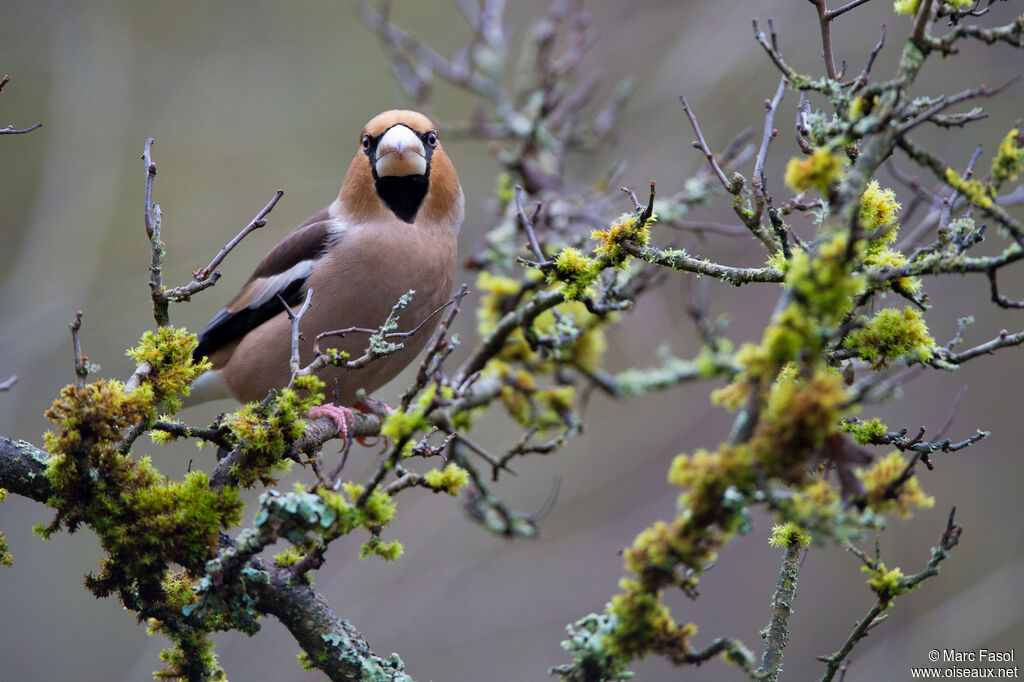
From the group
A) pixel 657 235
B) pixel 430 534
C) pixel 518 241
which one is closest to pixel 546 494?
pixel 430 534

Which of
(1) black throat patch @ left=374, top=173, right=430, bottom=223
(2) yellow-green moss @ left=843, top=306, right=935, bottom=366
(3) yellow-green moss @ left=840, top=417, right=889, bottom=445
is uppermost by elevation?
(1) black throat patch @ left=374, top=173, right=430, bottom=223

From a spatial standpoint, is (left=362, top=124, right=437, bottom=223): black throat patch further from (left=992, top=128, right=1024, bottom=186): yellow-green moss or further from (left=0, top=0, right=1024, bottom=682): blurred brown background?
(left=992, top=128, right=1024, bottom=186): yellow-green moss

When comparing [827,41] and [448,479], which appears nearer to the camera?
[448,479]

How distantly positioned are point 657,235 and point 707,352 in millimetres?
5068

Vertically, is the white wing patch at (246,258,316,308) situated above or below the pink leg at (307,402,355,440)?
above

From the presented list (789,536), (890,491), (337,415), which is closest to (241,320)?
(337,415)

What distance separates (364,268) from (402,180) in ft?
1.57

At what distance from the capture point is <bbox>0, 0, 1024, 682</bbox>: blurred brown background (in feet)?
21.4

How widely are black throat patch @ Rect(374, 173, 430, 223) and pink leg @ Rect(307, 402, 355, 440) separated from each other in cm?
105

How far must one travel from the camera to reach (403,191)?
3936 mm

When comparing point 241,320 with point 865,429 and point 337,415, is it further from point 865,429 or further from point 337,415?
point 865,429

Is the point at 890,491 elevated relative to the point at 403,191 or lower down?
lower down

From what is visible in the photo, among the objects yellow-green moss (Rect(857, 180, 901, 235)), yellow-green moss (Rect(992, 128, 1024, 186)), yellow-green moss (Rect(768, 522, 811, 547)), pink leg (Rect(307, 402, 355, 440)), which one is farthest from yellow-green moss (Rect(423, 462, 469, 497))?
yellow-green moss (Rect(992, 128, 1024, 186))

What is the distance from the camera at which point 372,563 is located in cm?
705
